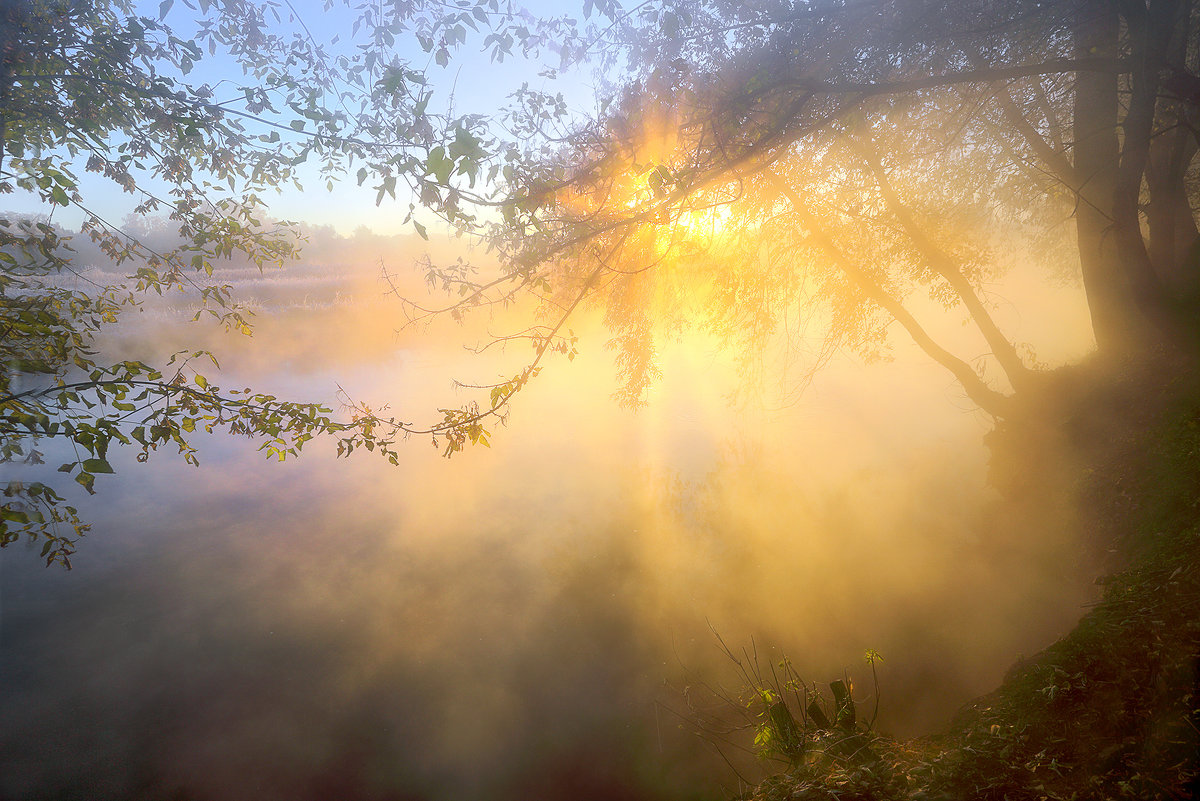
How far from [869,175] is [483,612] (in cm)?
886

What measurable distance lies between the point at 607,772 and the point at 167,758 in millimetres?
4244

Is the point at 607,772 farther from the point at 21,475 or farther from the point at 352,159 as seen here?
the point at 21,475

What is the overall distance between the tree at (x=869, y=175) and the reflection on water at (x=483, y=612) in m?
2.92

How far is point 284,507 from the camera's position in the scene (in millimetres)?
9781

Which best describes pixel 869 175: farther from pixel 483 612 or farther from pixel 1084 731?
pixel 483 612

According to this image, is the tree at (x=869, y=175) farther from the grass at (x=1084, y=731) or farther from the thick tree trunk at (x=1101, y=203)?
the grass at (x=1084, y=731)

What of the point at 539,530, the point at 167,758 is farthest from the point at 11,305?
the point at 539,530

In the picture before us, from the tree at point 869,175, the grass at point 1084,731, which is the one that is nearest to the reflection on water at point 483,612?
the grass at point 1084,731

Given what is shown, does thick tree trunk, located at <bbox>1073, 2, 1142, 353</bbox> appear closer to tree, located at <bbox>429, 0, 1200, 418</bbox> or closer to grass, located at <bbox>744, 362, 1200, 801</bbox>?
tree, located at <bbox>429, 0, 1200, 418</bbox>

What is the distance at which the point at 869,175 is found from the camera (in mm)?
7777

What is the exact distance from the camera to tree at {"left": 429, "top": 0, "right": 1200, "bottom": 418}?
4.25 metres

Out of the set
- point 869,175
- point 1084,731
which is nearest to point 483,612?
point 1084,731

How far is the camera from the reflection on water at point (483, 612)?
4742 millimetres

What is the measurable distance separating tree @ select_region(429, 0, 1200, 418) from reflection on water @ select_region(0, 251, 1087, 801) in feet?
9.58
